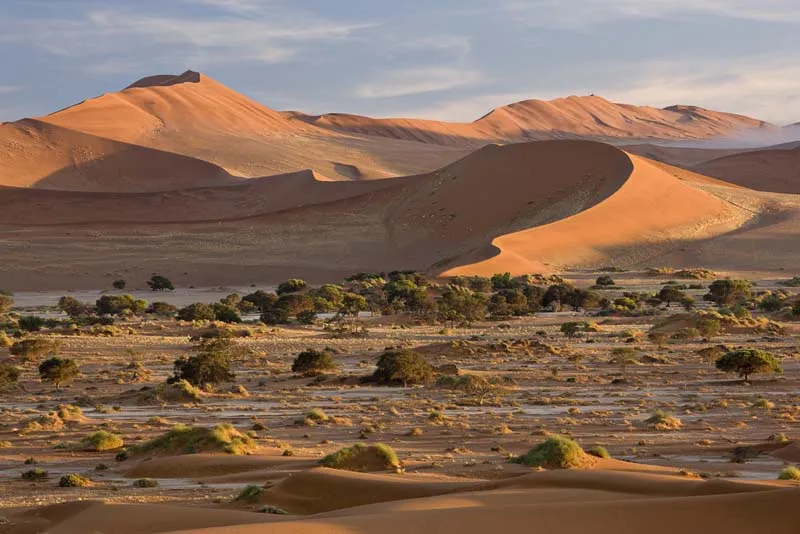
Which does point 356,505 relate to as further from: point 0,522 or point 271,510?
point 0,522

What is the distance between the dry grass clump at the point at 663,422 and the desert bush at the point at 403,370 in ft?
28.0

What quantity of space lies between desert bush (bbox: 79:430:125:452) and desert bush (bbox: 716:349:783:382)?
15965 mm

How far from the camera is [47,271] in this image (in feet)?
287

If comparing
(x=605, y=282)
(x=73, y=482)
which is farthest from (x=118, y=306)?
(x=73, y=482)

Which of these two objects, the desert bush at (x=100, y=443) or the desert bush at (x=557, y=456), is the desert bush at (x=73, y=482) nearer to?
the desert bush at (x=100, y=443)

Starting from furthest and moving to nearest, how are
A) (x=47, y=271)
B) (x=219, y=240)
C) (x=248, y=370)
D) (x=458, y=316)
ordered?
(x=219, y=240), (x=47, y=271), (x=458, y=316), (x=248, y=370)

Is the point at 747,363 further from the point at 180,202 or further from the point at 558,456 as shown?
the point at 180,202

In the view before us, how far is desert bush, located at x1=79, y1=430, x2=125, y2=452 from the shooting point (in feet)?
63.8

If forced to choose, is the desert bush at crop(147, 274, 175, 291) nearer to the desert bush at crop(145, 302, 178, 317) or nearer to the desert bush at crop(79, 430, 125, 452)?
the desert bush at crop(145, 302, 178, 317)

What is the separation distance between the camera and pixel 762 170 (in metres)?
167

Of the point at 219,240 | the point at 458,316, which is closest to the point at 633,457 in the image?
the point at 458,316

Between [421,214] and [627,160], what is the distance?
18.2 meters

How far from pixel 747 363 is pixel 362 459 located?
51.8ft

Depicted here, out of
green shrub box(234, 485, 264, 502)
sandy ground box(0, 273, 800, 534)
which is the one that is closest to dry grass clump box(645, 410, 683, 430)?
sandy ground box(0, 273, 800, 534)
